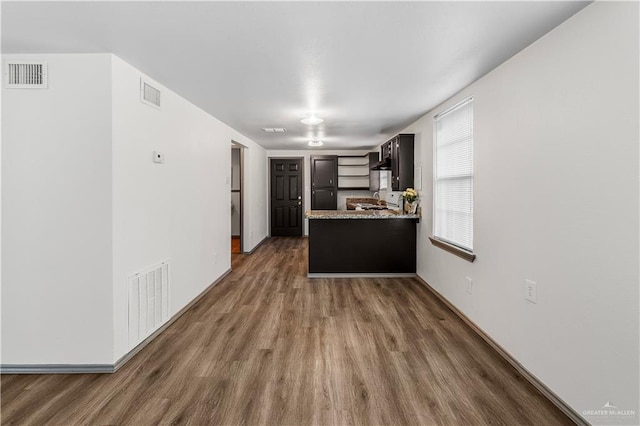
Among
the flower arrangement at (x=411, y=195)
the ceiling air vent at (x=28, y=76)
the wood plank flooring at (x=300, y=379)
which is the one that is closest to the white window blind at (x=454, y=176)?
the flower arrangement at (x=411, y=195)

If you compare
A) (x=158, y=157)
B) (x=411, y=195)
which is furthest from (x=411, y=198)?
(x=158, y=157)

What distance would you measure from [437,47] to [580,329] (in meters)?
2.01

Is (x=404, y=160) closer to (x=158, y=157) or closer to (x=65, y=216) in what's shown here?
(x=158, y=157)

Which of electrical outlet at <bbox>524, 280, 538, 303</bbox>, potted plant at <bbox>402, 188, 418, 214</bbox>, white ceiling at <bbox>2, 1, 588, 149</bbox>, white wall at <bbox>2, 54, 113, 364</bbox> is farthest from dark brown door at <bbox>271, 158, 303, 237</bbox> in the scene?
electrical outlet at <bbox>524, 280, 538, 303</bbox>

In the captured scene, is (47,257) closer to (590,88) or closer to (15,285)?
(15,285)

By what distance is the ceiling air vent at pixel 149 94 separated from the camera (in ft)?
8.82

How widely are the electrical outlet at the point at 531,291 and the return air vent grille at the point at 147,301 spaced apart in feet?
9.90

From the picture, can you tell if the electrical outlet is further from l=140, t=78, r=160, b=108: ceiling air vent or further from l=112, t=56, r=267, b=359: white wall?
l=140, t=78, r=160, b=108: ceiling air vent

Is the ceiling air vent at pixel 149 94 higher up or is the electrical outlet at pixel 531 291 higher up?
the ceiling air vent at pixel 149 94

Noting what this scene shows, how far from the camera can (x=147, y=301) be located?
274 cm

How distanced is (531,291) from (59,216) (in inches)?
136

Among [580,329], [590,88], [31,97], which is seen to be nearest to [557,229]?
[580,329]

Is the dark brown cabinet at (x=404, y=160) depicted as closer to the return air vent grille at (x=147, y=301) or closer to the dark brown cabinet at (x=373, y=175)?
the dark brown cabinet at (x=373, y=175)

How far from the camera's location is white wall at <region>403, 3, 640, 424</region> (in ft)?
5.04
